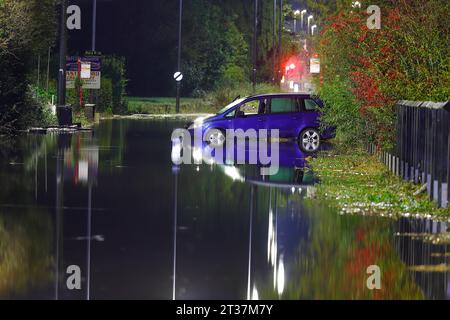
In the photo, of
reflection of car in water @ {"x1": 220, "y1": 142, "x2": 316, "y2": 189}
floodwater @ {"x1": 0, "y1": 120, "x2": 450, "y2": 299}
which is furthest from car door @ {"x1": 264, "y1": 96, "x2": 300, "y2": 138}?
floodwater @ {"x1": 0, "y1": 120, "x2": 450, "y2": 299}

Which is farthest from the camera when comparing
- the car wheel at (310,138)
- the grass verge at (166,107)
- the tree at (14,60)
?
the grass verge at (166,107)

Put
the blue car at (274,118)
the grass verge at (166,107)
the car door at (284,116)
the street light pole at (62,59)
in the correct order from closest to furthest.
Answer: the blue car at (274,118), the car door at (284,116), the street light pole at (62,59), the grass verge at (166,107)

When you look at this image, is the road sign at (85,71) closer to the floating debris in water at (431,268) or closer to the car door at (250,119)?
the car door at (250,119)

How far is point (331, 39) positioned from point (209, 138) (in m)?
6.06

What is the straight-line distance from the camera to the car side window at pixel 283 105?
135ft

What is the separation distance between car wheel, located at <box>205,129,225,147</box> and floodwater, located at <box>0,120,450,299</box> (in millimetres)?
14158

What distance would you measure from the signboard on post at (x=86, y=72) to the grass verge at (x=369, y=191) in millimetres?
28293

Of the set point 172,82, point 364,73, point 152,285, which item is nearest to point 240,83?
point 172,82

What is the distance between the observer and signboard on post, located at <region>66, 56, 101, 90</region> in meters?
56.7

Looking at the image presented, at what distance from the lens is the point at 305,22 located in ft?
550

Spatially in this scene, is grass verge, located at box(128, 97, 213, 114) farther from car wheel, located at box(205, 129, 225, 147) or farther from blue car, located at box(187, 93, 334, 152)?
car wheel, located at box(205, 129, 225, 147)

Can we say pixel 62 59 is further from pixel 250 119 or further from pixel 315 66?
pixel 315 66

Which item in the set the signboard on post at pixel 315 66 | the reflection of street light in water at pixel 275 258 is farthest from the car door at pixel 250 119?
the signboard on post at pixel 315 66
